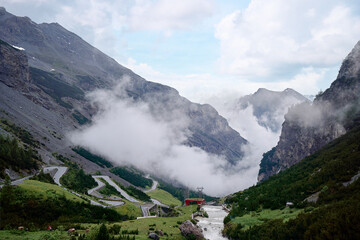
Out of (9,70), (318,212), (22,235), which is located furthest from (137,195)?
(9,70)

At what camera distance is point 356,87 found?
3652 inches

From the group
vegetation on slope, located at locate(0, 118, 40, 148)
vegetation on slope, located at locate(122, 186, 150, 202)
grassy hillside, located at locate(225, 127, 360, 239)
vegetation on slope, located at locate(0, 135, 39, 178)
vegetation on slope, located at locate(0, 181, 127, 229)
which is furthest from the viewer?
vegetation on slope, located at locate(122, 186, 150, 202)

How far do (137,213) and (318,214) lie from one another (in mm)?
45966

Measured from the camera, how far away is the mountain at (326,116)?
91438 millimetres

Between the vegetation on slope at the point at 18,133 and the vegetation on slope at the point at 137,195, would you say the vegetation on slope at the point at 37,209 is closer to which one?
the vegetation on slope at the point at 137,195

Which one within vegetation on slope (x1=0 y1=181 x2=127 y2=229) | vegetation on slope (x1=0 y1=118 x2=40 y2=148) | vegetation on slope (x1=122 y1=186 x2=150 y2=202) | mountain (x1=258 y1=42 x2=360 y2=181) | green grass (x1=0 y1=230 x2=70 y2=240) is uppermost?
mountain (x1=258 y1=42 x2=360 y2=181)

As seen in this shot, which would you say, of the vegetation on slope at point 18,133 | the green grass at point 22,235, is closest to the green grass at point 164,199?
the vegetation on slope at point 18,133

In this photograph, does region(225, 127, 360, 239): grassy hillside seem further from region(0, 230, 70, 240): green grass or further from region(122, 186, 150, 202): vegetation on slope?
region(122, 186, 150, 202): vegetation on slope

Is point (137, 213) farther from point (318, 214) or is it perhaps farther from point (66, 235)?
point (318, 214)

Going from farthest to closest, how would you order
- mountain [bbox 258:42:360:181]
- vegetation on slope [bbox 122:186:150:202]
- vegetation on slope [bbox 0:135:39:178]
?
vegetation on slope [bbox 122:186:150:202] → mountain [bbox 258:42:360:181] → vegetation on slope [bbox 0:135:39:178]

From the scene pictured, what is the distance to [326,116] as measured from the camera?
116m

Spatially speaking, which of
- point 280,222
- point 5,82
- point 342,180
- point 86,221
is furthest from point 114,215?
point 5,82

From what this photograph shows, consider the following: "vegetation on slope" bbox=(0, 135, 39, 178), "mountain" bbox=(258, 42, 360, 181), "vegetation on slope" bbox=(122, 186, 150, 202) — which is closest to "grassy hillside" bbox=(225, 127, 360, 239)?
"vegetation on slope" bbox=(0, 135, 39, 178)

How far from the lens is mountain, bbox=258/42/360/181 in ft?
300
